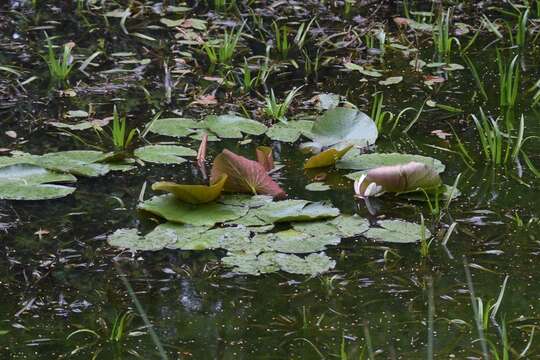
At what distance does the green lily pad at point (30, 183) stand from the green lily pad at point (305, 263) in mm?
677

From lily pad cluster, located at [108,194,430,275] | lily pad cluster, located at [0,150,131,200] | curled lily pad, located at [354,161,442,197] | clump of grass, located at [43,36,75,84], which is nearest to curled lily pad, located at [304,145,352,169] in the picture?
curled lily pad, located at [354,161,442,197]

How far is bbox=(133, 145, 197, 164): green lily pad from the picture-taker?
2.81 m

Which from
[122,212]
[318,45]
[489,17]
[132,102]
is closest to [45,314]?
[122,212]

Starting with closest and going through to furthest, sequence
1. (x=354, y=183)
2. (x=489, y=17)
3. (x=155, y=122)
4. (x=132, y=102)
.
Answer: (x=354, y=183) < (x=155, y=122) < (x=132, y=102) < (x=489, y=17)

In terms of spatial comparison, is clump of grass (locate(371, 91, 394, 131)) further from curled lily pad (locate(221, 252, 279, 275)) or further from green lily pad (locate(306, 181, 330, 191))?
curled lily pad (locate(221, 252, 279, 275))

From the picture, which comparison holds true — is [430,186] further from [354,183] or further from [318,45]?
[318,45]

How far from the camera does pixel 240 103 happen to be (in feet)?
10.8

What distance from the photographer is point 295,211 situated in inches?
96.8

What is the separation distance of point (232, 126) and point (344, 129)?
1.16 ft

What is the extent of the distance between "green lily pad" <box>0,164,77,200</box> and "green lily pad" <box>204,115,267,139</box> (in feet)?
1.76

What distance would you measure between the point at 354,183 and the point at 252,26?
5.19ft

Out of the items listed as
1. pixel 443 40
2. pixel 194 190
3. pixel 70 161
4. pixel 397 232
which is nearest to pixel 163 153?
pixel 70 161

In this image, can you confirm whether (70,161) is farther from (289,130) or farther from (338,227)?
(338,227)

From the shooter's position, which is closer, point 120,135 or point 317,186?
point 317,186
